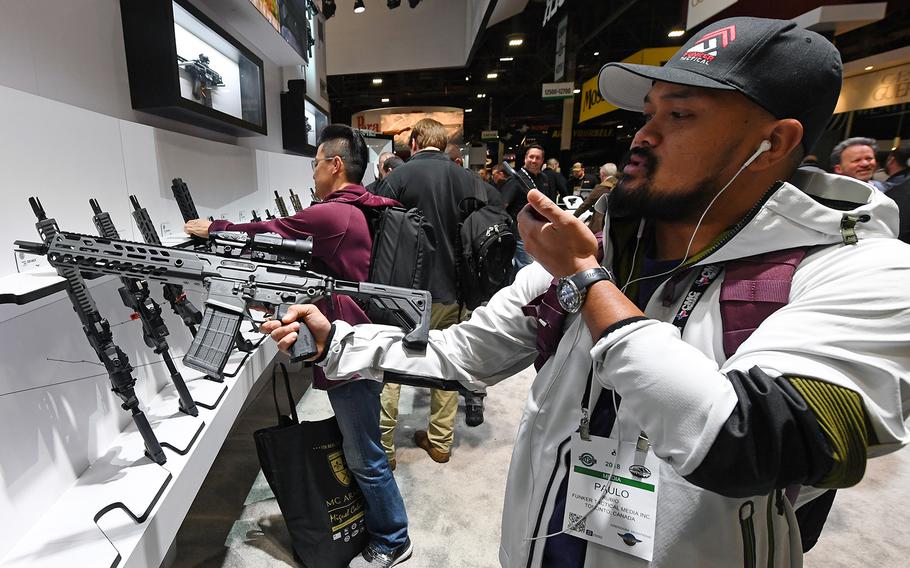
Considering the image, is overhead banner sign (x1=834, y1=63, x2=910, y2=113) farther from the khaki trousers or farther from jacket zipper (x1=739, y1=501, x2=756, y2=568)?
jacket zipper (x1=739, y1=501, x2=756, y2=568)

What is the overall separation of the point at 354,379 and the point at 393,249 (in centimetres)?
55

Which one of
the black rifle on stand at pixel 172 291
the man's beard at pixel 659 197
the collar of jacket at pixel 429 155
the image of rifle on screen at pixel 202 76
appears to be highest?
the image of rifle on screen at pixel 202 76

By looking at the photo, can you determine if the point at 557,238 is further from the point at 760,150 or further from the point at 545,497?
the point at 545,497

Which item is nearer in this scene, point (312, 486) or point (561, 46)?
point (312, 486)

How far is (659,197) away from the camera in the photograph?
702 millimetres

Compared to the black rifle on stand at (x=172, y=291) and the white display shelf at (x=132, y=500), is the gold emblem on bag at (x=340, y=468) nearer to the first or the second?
the white display shelf at (x=132, y=500)

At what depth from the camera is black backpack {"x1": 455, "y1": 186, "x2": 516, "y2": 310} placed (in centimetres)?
216

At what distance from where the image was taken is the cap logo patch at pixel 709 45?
0.63 meters

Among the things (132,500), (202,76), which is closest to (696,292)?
(132,500)

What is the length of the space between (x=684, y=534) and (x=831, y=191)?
61 centimetres

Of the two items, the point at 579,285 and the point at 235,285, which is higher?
the point at 579,285

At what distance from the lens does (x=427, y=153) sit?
7.53ft

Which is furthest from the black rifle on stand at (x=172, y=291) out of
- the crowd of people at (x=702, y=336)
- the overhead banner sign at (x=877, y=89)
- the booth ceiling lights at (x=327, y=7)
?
the overhead banner sign at (x=877, y=89)

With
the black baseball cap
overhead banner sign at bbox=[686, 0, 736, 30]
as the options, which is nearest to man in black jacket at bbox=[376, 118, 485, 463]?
the black baseball cap
